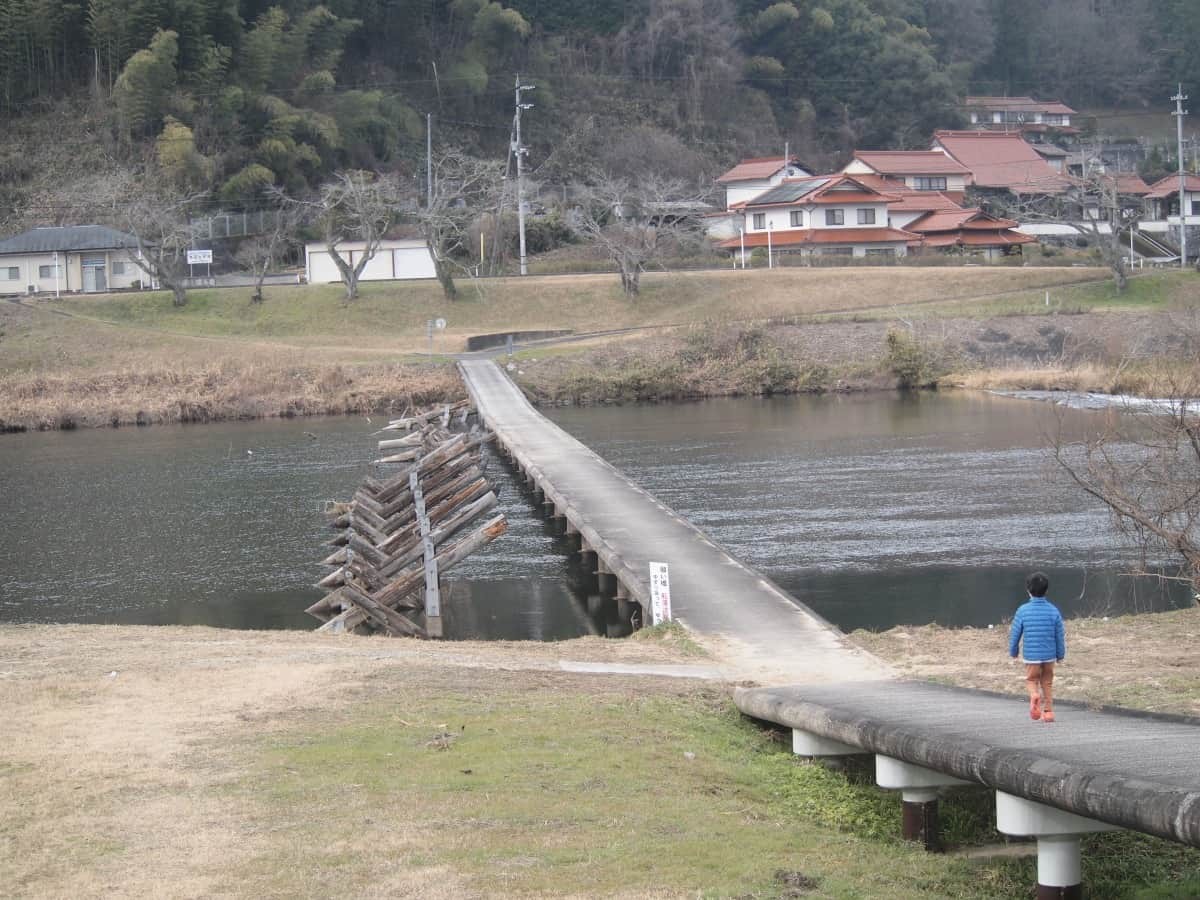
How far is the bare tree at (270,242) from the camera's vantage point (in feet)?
252

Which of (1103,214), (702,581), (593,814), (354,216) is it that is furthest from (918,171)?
(593,814)

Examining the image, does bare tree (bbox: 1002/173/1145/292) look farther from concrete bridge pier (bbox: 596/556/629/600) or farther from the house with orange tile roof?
concrete bridge pier (bbox: 596/556/629/600)

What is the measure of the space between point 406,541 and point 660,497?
7.74m

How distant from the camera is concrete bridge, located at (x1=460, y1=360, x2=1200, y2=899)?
304 inches

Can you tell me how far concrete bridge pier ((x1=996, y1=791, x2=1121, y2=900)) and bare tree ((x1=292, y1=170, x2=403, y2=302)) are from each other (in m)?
61.9

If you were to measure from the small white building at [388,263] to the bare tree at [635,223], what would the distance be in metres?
8.57

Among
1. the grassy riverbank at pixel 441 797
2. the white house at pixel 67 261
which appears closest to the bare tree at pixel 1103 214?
the white house at pixel 67 261

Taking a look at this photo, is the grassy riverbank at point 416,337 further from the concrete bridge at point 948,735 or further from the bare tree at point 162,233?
the concrete bridge at point 948,735

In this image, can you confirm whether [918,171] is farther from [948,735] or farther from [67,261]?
[948,735]

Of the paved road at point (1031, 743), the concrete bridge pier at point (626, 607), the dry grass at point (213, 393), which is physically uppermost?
the dry grass at point (213, 393)

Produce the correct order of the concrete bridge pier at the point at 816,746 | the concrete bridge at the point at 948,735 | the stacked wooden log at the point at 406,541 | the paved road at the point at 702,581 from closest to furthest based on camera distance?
the concrete bridge at the point at 948,735, the concrete bridge pier at the point at 816,746, the paved road at the point at 702,581, the stacked wooden log at the point at 406,541

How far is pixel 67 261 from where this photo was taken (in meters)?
73.0

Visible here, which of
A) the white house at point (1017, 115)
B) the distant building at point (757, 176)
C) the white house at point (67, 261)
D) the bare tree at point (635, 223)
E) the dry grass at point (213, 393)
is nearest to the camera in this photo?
the dry grass at point (213, 393)

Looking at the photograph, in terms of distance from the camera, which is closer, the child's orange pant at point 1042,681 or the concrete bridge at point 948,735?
the concrete bridge at point 948,735
